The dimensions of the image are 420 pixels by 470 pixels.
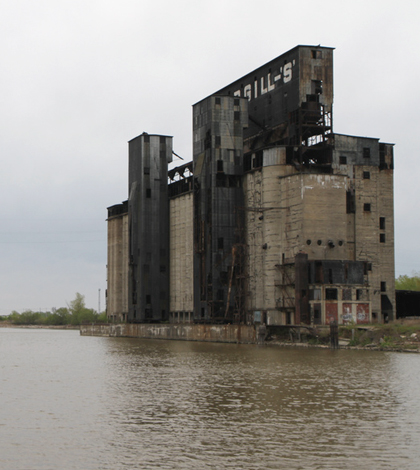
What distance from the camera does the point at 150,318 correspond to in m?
124

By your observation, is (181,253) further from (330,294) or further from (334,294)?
(334,294)

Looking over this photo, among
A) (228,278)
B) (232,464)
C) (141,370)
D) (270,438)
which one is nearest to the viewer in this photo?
(232,464)

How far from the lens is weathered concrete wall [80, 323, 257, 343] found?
88.1 metres

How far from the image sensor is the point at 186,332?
102 m

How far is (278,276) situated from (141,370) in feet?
151

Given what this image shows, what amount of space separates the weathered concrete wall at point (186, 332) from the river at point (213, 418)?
35989 millimetres

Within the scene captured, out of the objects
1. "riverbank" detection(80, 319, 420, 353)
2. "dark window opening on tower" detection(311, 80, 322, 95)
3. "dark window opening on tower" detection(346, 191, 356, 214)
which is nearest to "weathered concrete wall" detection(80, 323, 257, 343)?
"riverbank" detection(80, 319, 420, 353)

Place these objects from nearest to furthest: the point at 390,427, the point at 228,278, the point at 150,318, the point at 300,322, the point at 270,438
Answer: the point at 270,438
the point at 390,427
the point at 300,322
the point at 228,278
the point at 150,318

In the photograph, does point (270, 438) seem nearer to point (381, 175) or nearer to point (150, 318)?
point (381, 175)

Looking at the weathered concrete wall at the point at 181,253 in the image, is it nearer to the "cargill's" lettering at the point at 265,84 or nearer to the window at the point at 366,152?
the "cargill's" lettering at the point at 265,84

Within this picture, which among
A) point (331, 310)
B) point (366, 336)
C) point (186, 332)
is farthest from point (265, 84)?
point (366, 336)

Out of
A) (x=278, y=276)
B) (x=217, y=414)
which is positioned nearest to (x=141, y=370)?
(x=217, y=414)

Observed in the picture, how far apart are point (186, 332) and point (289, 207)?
22206 millimetres

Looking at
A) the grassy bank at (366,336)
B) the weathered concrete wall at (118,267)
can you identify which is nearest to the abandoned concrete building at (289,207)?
the grassy bank at (366,336)
